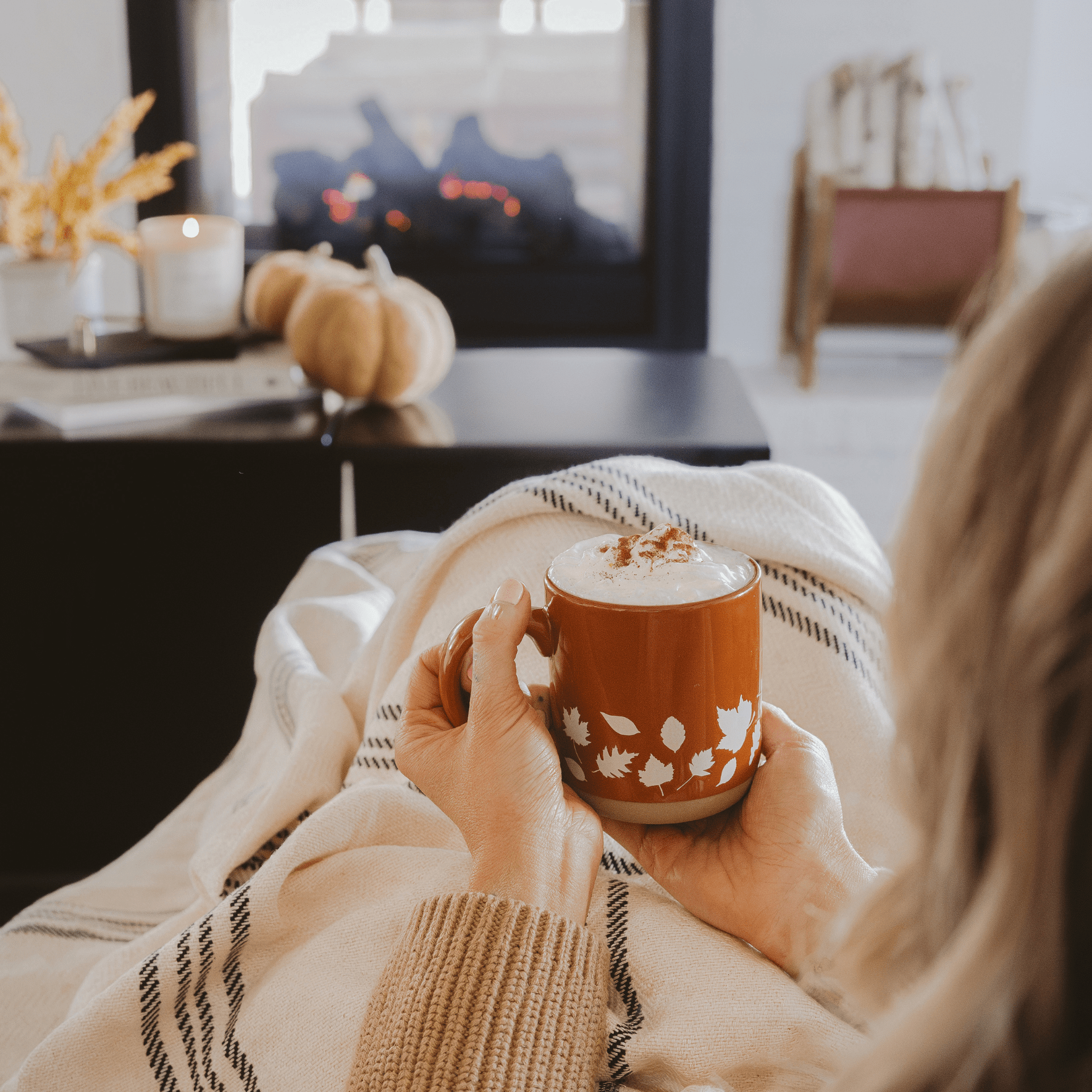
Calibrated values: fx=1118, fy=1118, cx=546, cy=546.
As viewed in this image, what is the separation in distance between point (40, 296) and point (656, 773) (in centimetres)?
125

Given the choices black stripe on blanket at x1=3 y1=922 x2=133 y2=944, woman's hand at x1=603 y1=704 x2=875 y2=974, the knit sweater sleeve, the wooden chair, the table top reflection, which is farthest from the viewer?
the wooden chair

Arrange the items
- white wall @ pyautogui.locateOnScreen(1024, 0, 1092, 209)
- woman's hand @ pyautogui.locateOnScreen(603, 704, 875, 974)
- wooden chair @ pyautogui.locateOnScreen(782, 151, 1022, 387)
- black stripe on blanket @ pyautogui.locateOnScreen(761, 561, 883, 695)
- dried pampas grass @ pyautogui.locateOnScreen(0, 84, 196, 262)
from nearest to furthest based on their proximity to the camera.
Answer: woman's hand @ pyautogui.locateOnScreen(603, 704, 875, 974)
black stripe on blanket @ pyautogui.locateOnScreen(761, 561, 883, 695)
dried pampas grass @ pyautogui.locateOnScreen(0, 84, 196, 262)
wooden chair @ pyautogui.locateOnScreen(782, 151, 1022, 387)
white wall @ pyautogui.locateOnScreen(1024, 0, 1092, 209)

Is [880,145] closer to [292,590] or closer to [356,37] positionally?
[356,37]

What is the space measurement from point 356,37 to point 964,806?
3.19 meters

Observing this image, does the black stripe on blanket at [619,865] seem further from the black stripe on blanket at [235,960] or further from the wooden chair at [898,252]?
the wooden chair at [898,252]

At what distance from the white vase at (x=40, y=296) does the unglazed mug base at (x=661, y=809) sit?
1160mm

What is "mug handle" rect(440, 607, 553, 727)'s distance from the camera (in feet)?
1.89

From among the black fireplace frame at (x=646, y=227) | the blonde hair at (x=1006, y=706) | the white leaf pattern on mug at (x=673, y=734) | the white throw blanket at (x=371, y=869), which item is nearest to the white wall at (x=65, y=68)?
the black fireplace frame at (x=646, y=227)

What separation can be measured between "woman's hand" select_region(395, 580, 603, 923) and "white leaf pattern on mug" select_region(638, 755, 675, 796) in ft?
0.15

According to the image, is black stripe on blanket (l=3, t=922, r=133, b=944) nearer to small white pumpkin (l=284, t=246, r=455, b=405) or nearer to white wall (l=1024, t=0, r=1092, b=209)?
Answer: small white pumpkin (l=284, t=246, r=455, b=405)

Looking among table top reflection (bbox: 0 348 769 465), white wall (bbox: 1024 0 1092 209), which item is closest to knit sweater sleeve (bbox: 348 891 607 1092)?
table top reflection (bbox: 0 348 769 465)

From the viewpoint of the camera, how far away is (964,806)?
27 centimetres

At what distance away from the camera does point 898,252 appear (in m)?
3.20

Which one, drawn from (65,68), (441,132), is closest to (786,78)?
(441,132)
